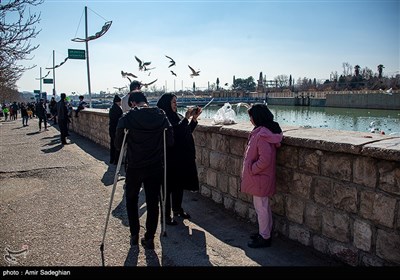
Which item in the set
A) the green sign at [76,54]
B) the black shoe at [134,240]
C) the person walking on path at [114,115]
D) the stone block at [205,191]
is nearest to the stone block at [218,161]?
the stone block at [205,191]

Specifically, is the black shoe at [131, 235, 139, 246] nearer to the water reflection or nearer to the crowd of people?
the crowd of people

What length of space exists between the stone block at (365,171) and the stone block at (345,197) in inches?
4.4

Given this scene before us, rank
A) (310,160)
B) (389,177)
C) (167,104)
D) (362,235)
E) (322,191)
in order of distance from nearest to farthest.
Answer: (389,177)
(362,235)
(322,191)
(310,160)
(167,104)

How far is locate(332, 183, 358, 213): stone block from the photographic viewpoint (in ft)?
9.50

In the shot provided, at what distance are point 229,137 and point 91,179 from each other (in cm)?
346

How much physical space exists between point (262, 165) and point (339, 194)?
796 mm

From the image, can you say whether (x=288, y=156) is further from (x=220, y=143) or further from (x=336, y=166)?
(x=220, y=143)

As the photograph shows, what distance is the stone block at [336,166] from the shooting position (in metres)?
2.93

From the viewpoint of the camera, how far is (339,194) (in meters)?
3.03

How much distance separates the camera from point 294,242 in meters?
3.57

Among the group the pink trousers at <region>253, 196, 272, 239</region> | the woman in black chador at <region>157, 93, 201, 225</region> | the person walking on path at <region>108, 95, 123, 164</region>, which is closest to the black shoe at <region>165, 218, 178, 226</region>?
the woman in black chador at <region>157, 93, 201, 225</region>

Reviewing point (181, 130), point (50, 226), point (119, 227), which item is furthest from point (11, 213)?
point (181, 130)

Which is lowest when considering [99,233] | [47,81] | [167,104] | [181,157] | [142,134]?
[99,233]

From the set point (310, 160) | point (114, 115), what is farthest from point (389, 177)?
point (114, 115)
